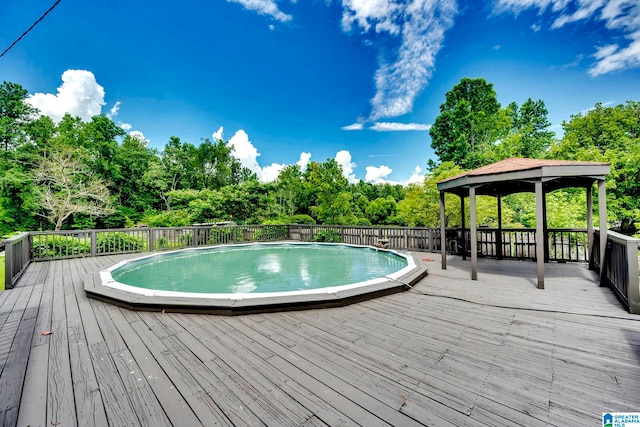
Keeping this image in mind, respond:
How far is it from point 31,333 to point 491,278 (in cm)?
658

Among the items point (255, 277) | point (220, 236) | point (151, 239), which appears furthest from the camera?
point (220, 236)

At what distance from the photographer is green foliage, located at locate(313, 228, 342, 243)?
1045 centimetres

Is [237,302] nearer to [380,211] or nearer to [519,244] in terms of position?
[519,244]

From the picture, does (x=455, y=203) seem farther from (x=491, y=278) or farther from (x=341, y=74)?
(x=341, y=74)

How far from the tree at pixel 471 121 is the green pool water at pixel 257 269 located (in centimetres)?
1240

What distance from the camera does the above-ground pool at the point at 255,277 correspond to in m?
3.13

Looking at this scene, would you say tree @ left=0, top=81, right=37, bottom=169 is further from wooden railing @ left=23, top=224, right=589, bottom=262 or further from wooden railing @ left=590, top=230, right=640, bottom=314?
wooden railing @ left=590, top=230, right=640, bottom=314

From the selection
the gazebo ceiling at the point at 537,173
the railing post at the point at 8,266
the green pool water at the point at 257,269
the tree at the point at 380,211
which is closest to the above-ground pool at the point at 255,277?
the green pool water at the point at 257,269

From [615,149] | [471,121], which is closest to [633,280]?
[615,149]

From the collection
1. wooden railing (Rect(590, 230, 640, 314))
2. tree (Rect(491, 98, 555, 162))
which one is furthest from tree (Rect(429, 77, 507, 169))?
wooden railing (Rect(590, 230, 640, 314))

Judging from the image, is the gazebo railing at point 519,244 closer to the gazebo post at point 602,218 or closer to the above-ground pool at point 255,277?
the gazebo post at point 602,218

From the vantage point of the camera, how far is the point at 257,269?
6.66 metres

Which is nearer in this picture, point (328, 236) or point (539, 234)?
point (539, 234)

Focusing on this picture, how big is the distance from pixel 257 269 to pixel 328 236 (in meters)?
4.48
